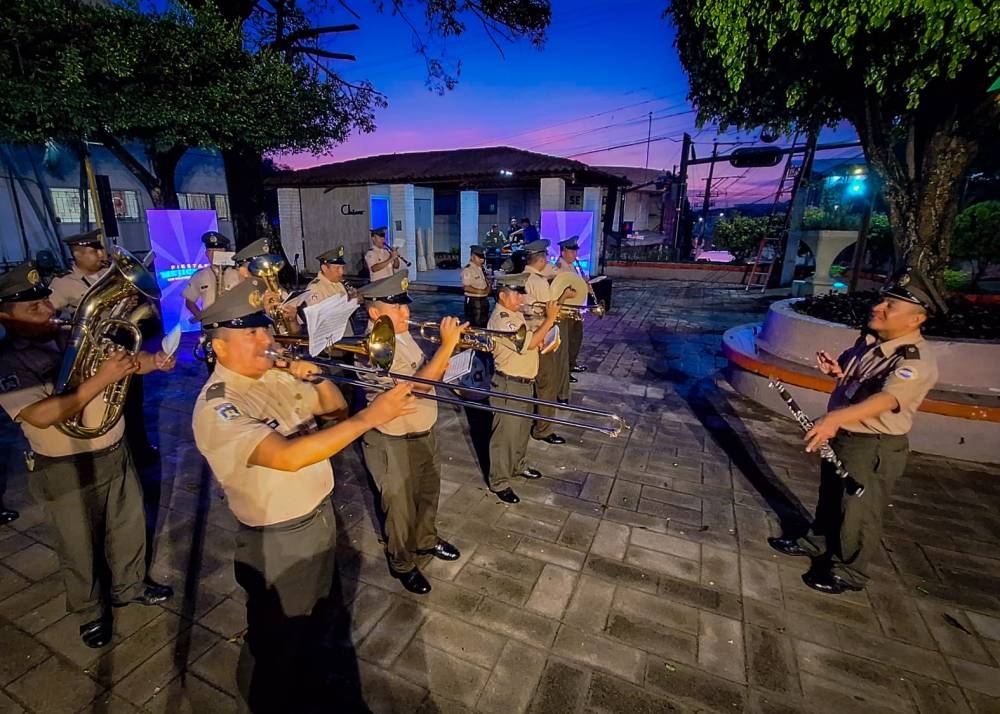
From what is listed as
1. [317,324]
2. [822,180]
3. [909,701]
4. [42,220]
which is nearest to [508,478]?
[317,324]

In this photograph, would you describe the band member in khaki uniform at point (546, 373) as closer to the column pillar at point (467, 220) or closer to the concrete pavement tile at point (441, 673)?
the concrete pavement tile at point (441, 673)

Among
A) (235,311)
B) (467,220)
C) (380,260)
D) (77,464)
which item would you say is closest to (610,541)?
(235,311)

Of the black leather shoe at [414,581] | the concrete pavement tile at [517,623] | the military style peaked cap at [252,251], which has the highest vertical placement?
the military style peaked cap at [252,251]

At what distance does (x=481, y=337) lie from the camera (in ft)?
14.6

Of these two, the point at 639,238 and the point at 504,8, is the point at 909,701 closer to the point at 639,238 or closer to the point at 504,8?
the point at 504,8

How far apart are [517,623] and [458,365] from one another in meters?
1.99

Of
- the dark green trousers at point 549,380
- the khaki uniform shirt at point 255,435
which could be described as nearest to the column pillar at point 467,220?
the dark green trousers at point 549,380

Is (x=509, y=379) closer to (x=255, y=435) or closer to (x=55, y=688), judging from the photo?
(x=255, y=435)

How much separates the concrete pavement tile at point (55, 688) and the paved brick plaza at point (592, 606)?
1 centimetres

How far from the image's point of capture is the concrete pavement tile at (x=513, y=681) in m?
2.69

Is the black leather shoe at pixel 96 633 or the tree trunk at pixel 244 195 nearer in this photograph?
the black leather shoe at pixel 96 633

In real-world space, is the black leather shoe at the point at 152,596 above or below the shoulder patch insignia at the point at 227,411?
below

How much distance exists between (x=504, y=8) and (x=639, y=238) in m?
19.5

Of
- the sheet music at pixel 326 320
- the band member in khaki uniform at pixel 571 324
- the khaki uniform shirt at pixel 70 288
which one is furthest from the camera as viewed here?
the band member in khaki uniform at pixel 571 324
